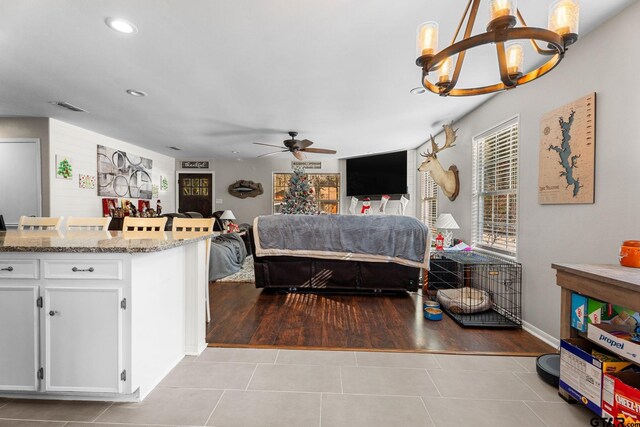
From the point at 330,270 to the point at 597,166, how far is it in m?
2.68

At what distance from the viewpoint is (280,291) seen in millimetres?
3986

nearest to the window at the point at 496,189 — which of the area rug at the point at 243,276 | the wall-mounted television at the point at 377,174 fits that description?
the wall-mounted television at the point at 377,174

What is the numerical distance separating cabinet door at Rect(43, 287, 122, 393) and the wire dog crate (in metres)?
2.80

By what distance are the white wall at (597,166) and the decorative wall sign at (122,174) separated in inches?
253

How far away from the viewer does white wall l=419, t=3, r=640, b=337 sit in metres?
1.92

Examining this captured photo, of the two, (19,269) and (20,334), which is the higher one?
(19,269)

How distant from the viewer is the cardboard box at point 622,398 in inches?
54.1

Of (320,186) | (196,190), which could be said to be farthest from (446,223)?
(196,190)

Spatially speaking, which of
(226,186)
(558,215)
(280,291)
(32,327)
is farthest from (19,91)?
(558,215)

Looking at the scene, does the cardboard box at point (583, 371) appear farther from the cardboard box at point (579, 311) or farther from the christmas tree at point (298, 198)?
the christmas tree at point (298, 198)

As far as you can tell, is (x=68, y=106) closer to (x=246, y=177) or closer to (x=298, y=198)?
(x=298, y=198)

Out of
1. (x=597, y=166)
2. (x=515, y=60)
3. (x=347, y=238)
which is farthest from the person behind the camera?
(x=347, y=238)

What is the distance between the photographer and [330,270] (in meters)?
3.80

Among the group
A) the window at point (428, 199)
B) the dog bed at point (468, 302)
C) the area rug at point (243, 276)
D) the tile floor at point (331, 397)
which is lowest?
the tile floor at point (331, 397)
